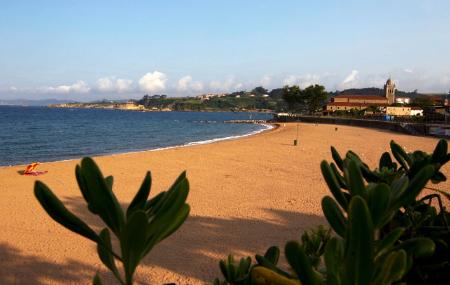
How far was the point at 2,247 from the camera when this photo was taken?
671 centimetres

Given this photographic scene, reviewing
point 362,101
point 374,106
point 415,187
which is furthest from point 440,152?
point 362,101

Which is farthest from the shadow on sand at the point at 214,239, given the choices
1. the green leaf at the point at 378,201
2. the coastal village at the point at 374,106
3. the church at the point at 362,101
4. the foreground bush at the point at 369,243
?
the church at the point at 362,101

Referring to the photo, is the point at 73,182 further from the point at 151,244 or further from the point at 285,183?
the point at 151,244

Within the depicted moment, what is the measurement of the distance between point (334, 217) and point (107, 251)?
0.63 metres

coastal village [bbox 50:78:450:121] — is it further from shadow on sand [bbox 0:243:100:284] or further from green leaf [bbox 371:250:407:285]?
green leaf [bbox 371:250:407:285]

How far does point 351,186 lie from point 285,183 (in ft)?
37.2

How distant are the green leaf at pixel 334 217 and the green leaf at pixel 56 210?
594 millimetres

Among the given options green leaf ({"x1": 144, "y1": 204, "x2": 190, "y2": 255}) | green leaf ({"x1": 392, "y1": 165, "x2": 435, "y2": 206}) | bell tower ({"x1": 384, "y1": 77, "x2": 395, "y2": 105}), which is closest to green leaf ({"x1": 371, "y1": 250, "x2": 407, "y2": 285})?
green leaf ({"x1": 392, "y1": 165, "x2": 435, "y2": 206})

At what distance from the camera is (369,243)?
0.82 metres

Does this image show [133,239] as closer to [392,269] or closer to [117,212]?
[117,212]

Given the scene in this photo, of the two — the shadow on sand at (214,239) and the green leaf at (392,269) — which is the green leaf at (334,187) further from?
the shadow on sand at (214,239)

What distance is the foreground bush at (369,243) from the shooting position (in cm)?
83

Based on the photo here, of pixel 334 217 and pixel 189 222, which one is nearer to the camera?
pixel 334 217

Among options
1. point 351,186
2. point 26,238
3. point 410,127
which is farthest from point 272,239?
point 410,127
